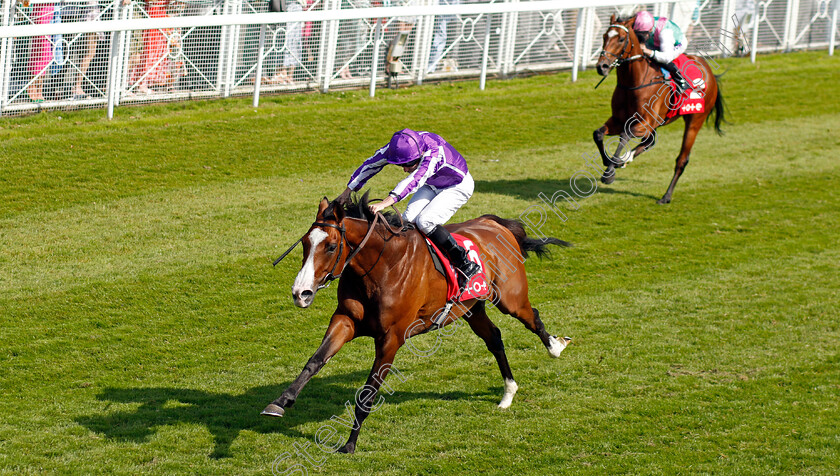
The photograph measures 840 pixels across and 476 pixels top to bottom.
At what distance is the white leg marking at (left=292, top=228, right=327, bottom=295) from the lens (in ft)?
14.7

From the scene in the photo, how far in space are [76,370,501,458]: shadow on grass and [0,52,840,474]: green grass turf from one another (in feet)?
0.07

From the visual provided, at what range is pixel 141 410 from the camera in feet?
18.6

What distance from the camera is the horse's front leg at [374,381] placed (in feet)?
16.8

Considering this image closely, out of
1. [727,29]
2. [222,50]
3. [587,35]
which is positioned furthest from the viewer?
[727,29]

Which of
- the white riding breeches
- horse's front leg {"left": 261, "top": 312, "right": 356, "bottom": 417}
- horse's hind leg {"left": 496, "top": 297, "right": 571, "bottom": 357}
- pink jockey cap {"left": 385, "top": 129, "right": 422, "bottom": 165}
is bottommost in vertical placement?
horse's hind leg {"left": 496, "top": 297, "right": 571, "bottom": 357}

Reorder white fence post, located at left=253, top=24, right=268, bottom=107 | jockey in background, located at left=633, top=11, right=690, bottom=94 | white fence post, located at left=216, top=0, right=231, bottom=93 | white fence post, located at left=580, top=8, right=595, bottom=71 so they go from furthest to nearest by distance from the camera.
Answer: white fence post, located at left=580, top=8, right=595, bottom=71 → white fence post, located at left=253, top=24, right=268, bottom=107 → white fence post, located at left=216, top=0, right=231, bottom=93 → jockey in background, located at left=633, top=11, right=690, bottom=94

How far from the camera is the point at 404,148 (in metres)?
5.56

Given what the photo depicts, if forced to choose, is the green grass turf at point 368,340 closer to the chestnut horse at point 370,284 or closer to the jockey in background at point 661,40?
the chestnut horse at point 370,284

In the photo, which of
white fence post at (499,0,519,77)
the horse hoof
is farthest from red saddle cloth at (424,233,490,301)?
white fence post at (499,0,519,77)

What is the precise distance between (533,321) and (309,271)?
7.49 feet

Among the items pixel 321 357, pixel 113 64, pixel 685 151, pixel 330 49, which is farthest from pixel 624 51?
pixel 321 357

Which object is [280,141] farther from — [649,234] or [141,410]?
[141,410]

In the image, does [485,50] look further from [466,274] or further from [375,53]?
[466,274]

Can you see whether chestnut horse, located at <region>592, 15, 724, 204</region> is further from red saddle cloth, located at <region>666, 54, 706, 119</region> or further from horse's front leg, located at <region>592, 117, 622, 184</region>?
red saddle cloth, located at <region>666, 54, 706, 119</region>
